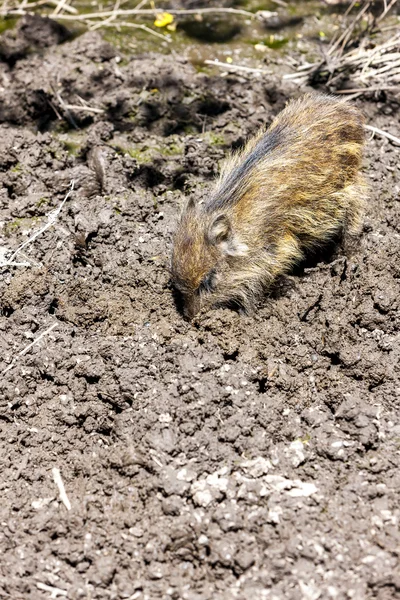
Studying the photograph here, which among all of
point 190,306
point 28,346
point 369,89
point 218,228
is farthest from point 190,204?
point 369,89

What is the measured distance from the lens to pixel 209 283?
197 inches

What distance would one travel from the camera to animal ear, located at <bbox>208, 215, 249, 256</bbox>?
493 cm

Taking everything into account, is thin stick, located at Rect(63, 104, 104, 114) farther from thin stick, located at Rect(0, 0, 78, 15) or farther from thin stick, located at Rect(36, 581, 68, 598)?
thin stick, located at Rect(36, 581, 68, 598)

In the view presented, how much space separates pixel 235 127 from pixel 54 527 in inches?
152

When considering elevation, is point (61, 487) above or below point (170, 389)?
below

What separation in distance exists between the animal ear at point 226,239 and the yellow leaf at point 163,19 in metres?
3.53

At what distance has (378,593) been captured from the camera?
3.36 metres

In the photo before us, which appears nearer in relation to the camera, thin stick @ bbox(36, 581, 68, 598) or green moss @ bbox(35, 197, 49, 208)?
thin stick @ bbox(36, 581, 68, 598)

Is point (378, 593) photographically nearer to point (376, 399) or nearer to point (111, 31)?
point (376, 399)

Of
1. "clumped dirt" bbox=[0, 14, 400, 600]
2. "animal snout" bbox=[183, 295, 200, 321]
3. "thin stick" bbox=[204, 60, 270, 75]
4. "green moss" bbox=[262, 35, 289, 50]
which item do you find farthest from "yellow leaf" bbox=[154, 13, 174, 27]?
"animal snout" bbox=[183, 295, 200, 321]

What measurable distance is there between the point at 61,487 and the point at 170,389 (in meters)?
0.88

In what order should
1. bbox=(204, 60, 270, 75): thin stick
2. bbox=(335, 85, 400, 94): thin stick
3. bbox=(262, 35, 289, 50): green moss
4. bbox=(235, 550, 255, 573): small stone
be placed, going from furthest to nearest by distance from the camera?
bbox=(262, 35, 289, 50): green moss
bbox=(204, 60, 270, 75): thin stick
bbox=(335, 85, 400, 94): thin stick
bbox=(235, 550, 255, 573): small stone

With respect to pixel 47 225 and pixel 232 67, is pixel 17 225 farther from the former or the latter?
pixel 232 67

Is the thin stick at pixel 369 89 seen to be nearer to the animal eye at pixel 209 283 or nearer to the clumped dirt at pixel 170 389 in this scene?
the clumped dirt at pixel 170 389
